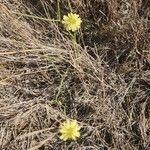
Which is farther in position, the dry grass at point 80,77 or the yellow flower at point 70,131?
Answer: the dry grass at point 80,77

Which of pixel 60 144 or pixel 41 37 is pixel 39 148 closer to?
pixel 60 144

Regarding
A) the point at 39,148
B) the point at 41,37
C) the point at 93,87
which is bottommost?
the point at 39,148

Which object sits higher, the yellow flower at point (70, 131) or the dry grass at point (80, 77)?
the dry grass at point (80, 77)

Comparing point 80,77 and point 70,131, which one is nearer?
point 70,131

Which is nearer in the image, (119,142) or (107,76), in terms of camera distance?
(119,142)

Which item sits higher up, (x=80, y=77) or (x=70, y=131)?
(x=80, y=77)

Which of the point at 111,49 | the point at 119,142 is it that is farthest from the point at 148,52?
the point at 119,142

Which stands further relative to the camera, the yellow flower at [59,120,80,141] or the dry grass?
the dry grass

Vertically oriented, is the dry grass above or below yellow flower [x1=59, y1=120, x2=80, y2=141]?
above
